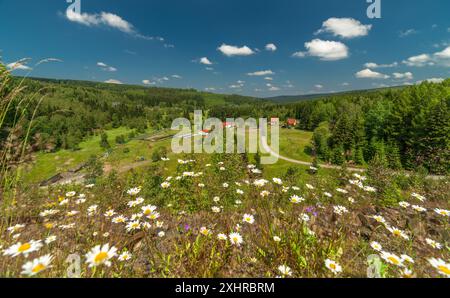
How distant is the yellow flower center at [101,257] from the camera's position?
150 cm

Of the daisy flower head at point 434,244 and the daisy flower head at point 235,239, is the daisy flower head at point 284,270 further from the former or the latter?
the daisy flower head at point 434,244

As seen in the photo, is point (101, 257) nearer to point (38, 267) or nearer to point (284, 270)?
point (38, 267)

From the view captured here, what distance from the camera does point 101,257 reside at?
1574 millimetres

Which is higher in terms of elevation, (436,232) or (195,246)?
(195,246)

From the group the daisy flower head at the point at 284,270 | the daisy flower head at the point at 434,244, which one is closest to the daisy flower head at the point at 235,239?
the daisy flower head at the point at 284,270

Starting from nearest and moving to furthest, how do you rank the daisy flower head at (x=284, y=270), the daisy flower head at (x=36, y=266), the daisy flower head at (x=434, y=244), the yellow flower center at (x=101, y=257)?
1. the daisy flower head at (x=36, y=266)
2. the yellow flower center at (x=101, y=257)
3. the daisy flower head at (x=284, y=270)
4. the daisy flower head at (x=434, y=244)

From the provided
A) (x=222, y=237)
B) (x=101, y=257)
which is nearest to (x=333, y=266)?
(x=222, y=237)

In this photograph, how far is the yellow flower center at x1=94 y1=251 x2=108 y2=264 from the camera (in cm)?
150

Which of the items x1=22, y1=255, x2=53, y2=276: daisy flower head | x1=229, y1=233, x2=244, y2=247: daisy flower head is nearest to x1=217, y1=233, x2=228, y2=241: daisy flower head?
x1=229, y1=233, x2=244, y2=247: daisy flower head
